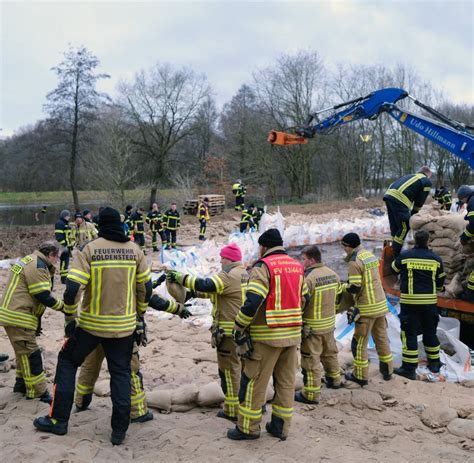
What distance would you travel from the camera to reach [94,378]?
4.56 metres

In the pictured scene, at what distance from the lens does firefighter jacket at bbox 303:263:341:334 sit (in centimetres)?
515

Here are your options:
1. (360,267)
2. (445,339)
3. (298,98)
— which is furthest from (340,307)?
(298,98)

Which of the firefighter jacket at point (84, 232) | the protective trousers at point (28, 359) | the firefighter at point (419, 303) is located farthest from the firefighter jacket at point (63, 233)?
the firefighter at point (419, 303)

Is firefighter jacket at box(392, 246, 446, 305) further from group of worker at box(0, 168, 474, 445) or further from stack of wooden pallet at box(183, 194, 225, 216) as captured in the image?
stack of wooden pallet at box(183, 194, 225, 216)

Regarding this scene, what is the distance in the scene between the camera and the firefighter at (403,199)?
761 centimetres

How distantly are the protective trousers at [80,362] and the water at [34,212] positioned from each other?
998 inches

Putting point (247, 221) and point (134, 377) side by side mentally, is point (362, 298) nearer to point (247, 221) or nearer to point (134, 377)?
point (134, 377)

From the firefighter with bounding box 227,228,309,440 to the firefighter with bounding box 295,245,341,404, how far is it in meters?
0.97

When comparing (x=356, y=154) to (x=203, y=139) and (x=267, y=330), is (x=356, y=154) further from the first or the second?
(x=267, y=330)

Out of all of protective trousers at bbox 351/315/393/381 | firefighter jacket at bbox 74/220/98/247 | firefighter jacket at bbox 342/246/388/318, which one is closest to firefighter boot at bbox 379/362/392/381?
protective trousers at bbox 351/315/393/381

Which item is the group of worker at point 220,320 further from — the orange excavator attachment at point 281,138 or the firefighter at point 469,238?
the orange excavator attachment at point 281,138

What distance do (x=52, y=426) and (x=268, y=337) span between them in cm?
189

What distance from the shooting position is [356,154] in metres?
40.1

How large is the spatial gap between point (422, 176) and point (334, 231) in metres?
10.5
